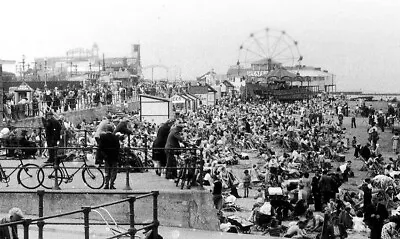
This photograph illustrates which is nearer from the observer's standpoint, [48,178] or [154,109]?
[48,178]

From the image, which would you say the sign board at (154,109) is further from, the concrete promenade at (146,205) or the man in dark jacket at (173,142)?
the concrete promenade at (146,205)

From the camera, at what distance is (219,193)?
51.4 feet

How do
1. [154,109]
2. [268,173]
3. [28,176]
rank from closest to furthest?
1. [28,176]
2. [268,173]
3. [154,109]

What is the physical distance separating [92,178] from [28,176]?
1.51 meters

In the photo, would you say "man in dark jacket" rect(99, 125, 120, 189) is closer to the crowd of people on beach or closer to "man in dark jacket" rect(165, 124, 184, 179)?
the crowd of people on beach

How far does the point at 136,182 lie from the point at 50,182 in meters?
1.66

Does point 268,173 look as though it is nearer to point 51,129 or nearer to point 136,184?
point 51,129

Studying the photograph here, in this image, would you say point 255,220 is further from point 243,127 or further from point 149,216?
point 243,127

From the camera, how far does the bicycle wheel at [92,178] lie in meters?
11.6

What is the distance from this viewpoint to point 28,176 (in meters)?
12.5

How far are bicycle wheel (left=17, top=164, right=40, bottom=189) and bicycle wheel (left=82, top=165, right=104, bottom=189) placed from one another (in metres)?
0.86

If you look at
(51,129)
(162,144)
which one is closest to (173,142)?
(162,144)

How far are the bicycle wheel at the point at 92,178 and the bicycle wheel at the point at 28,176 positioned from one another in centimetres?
86

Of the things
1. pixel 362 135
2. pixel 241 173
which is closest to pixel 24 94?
pixel 241 173
